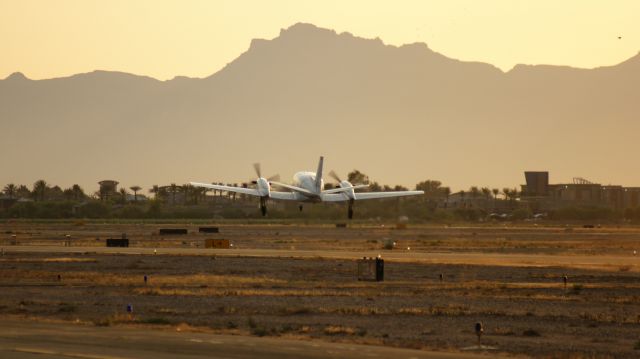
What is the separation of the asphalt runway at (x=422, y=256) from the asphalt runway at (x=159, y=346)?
141 feet

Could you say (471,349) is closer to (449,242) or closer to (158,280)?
(158,280)

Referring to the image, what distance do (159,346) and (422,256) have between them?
5570 cm

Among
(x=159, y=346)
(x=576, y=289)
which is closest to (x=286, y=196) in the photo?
(x=576, y=289)

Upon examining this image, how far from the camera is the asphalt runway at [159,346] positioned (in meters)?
34.9

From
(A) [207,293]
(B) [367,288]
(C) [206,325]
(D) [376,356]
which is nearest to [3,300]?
(A) [207,293]

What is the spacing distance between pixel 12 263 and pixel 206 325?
130 ft

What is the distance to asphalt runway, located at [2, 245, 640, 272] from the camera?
8312 centimetres

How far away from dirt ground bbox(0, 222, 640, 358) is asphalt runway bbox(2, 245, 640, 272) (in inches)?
136

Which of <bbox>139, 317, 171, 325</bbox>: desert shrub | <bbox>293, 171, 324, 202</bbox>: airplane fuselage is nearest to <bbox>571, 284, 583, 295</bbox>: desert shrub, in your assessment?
<bbox>139, 317, 171, 325</bbox>: desert shrub

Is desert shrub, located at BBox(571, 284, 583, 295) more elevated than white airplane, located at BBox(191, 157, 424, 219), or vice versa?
white airplane, located at BBox(191, 157, 424, 219)

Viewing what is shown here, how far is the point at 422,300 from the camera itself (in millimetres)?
55094

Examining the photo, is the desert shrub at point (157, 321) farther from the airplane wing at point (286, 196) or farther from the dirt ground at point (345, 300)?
the airplane wing at point (286, 196)

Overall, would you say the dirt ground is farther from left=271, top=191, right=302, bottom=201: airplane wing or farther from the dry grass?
left=271, top=191, right=302, bottom=201: airplane wing

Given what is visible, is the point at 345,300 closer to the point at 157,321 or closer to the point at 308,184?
the point at 157,321
